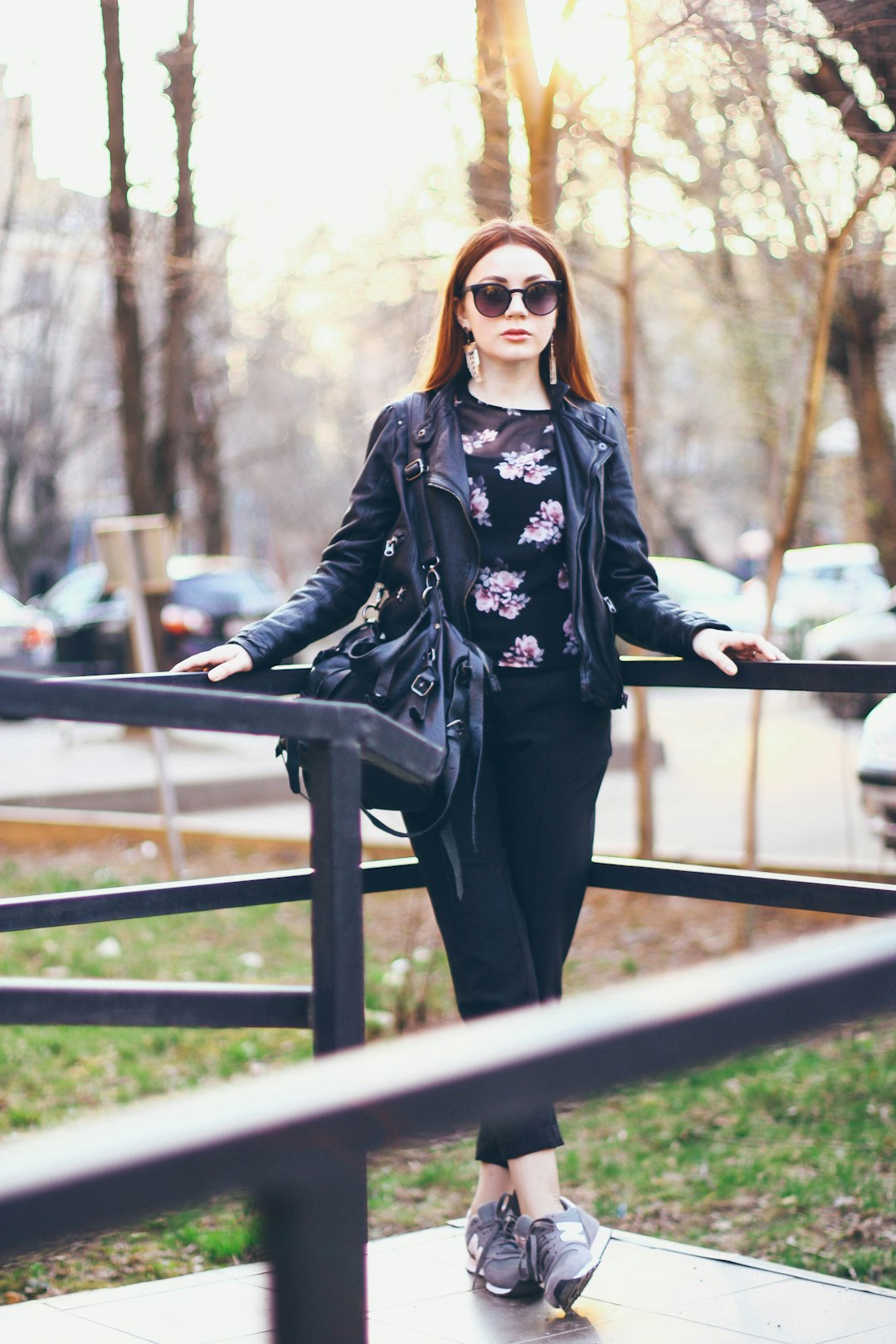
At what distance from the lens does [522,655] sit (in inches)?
112

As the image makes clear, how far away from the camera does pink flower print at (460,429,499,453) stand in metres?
2.93

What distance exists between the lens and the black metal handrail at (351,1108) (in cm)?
70

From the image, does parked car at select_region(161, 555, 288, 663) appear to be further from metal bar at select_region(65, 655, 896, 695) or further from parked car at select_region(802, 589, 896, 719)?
metal bar at select_region(65, 655, 896, 695)

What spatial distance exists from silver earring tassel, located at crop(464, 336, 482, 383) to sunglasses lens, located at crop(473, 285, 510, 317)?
97mm

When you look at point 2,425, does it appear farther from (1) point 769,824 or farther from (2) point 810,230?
(2) point 810,230

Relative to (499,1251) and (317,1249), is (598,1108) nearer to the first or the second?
(499,1251)

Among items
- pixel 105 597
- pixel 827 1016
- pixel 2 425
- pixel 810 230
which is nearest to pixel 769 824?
pixel 810 230

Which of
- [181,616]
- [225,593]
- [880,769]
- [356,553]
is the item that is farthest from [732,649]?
[225,593]

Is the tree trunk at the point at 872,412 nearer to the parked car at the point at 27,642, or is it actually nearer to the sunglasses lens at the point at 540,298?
the sunglasses lens at the point at 540,298

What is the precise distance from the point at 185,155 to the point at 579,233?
254 cm

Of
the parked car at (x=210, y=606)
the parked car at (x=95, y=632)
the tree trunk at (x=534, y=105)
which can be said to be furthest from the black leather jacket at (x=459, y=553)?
the parked car at (x=95, y=632)

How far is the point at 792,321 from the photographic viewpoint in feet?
31.8

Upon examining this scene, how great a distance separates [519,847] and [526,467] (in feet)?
2.34

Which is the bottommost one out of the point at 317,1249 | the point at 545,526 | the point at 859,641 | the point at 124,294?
the point at 859,641
